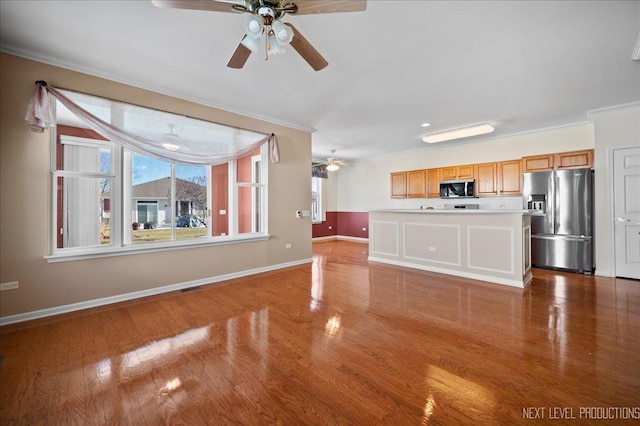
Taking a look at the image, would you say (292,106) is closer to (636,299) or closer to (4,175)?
(4,175)

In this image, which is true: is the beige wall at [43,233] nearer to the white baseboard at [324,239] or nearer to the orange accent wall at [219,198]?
the orange accent wall at [219,198]

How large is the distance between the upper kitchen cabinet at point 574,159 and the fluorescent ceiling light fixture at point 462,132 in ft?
4.69

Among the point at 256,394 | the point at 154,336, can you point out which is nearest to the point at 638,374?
the point at 256,394

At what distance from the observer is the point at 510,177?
18.7ft

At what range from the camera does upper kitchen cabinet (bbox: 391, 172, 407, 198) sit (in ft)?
24.9

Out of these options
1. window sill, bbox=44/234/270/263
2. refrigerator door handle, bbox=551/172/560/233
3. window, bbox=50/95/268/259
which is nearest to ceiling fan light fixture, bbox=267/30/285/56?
window, bbox=50/95/268/259

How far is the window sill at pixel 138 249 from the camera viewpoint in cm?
297

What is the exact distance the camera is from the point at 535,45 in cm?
263

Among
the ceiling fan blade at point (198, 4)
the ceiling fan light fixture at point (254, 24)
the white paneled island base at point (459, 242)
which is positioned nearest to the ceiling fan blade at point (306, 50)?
the ceiling fan light fixture at point (254, 24)

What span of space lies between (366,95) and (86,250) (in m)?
A: 4.11

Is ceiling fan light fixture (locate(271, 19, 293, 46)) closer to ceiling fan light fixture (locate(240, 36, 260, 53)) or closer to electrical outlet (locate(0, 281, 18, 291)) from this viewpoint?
ceiling fan light fixture (locate(240, 36, 260, 53))

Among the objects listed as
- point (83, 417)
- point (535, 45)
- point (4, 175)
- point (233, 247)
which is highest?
point (535, 45)

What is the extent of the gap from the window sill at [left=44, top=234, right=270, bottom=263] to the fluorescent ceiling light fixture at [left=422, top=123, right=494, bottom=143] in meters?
4.12

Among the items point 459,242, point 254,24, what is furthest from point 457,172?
point 254,24
